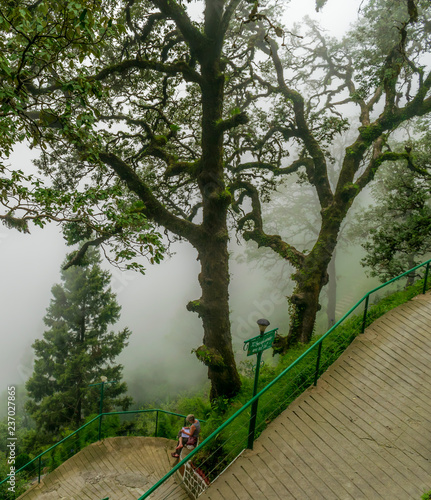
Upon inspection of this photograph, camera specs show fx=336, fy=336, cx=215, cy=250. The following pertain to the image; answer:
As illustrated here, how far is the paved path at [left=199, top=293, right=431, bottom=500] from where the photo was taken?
4152mm

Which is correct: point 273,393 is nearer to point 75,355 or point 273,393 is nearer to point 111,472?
point 111,472

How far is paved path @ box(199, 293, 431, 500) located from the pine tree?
21.1 metres

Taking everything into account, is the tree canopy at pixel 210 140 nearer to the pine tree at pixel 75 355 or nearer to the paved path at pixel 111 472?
the paved path at pixel 111 472

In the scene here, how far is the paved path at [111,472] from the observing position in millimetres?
8805

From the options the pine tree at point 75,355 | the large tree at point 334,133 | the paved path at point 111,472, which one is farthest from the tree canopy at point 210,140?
the pine tree at point 75,355

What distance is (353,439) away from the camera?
477 centimetres

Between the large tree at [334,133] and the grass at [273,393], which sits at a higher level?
the large tree at [334,133]

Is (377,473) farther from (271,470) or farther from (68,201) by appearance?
(68,201)

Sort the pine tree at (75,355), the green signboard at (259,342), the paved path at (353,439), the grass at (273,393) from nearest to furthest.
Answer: the paved path at (353,439) < the green signboard at (259,342) < the grass at (273,393) < the pine tree at (75,355)

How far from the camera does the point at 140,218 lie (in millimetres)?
7195

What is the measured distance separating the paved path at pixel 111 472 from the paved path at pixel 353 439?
13.9 feet

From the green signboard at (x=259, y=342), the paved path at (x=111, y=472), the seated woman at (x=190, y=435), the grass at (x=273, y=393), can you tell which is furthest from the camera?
the paved path at (x=111, y=472)

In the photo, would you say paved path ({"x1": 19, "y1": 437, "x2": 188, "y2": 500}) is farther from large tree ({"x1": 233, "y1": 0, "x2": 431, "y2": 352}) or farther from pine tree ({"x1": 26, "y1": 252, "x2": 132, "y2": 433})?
pine tree ({"x1": 26, "y1": 252, "x2": 132, "y2": 433})

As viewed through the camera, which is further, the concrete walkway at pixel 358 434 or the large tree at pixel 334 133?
the large tree at pixel 334 133
